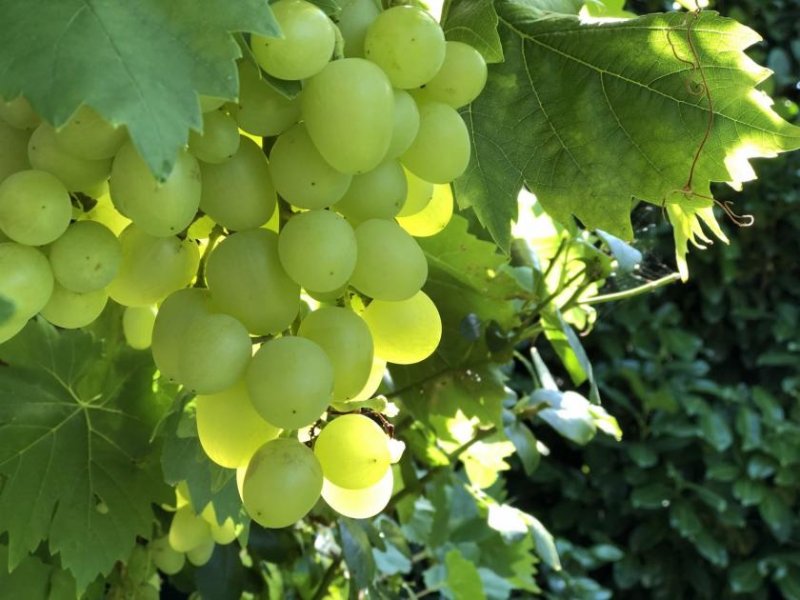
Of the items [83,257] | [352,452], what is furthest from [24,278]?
[352,452]

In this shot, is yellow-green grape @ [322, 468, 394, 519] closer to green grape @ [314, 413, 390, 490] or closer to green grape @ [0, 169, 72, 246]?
green grape @ [314, 413, 390, 490]

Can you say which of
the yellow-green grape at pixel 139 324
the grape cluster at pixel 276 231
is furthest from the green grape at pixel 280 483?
the yellow-green grape at pixel 139 324

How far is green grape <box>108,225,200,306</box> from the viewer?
31 cm

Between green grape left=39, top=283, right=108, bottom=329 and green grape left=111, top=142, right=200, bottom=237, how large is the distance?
0.05 metres

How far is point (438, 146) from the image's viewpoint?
12.7 inches

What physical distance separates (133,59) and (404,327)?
14cm

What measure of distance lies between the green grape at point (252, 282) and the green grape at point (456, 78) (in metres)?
0.08

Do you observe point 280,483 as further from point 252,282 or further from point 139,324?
point 139,324

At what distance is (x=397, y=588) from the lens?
833mm

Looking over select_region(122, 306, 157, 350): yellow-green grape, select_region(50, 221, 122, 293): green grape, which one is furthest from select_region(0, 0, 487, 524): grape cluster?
select_region(122, 306, 157, 350): yellow-green grape

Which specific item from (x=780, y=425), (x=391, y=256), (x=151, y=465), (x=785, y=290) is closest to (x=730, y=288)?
(x=785, y=290)

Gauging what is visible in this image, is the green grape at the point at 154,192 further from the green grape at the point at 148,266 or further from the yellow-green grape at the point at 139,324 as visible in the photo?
the yellow-green grape at the point at 139,324

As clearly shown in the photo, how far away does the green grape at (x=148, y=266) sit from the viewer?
0.31 meters

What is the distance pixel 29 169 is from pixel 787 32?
210 centimetres
